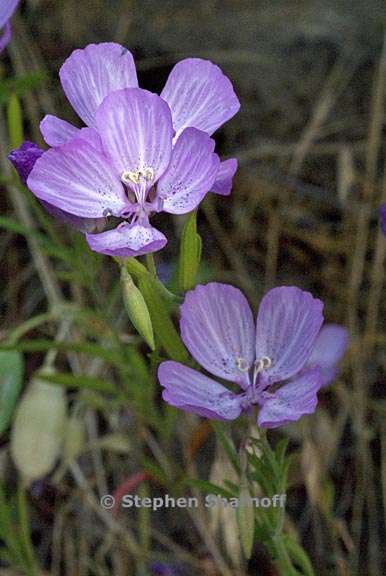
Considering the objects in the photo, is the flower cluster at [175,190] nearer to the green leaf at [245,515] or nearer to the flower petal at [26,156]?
the flower petal at [26,156]

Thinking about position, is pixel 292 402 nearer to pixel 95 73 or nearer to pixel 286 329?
pixel 286 329

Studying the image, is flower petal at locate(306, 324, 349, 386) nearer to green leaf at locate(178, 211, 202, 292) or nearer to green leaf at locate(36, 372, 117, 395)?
green leaf at locate(36, 372, 117, 395)

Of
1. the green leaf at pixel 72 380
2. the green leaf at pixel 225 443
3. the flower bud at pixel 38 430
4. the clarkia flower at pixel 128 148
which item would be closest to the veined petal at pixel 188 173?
the clarkia flower at pixel 128 148

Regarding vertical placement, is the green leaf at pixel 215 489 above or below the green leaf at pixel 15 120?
below

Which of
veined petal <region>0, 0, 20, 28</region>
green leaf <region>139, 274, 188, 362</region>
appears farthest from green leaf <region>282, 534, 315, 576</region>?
veined petal <region>0, 0, 20, 28</region>

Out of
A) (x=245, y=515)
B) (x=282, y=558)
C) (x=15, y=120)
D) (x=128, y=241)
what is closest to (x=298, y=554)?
(x=282, y=558)

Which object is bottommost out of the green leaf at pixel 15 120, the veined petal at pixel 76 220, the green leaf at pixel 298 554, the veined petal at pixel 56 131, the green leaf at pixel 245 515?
the green leaf at pixel 298 554

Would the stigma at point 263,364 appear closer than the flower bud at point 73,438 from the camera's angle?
Yes

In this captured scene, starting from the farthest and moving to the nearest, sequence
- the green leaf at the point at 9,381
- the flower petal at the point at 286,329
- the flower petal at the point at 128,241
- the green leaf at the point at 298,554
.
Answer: the green leaf at the point at 9,381
the green leaf at the point at 298,554
the flower petal at the point at 286,329
the flower petal at the point at 128,241
